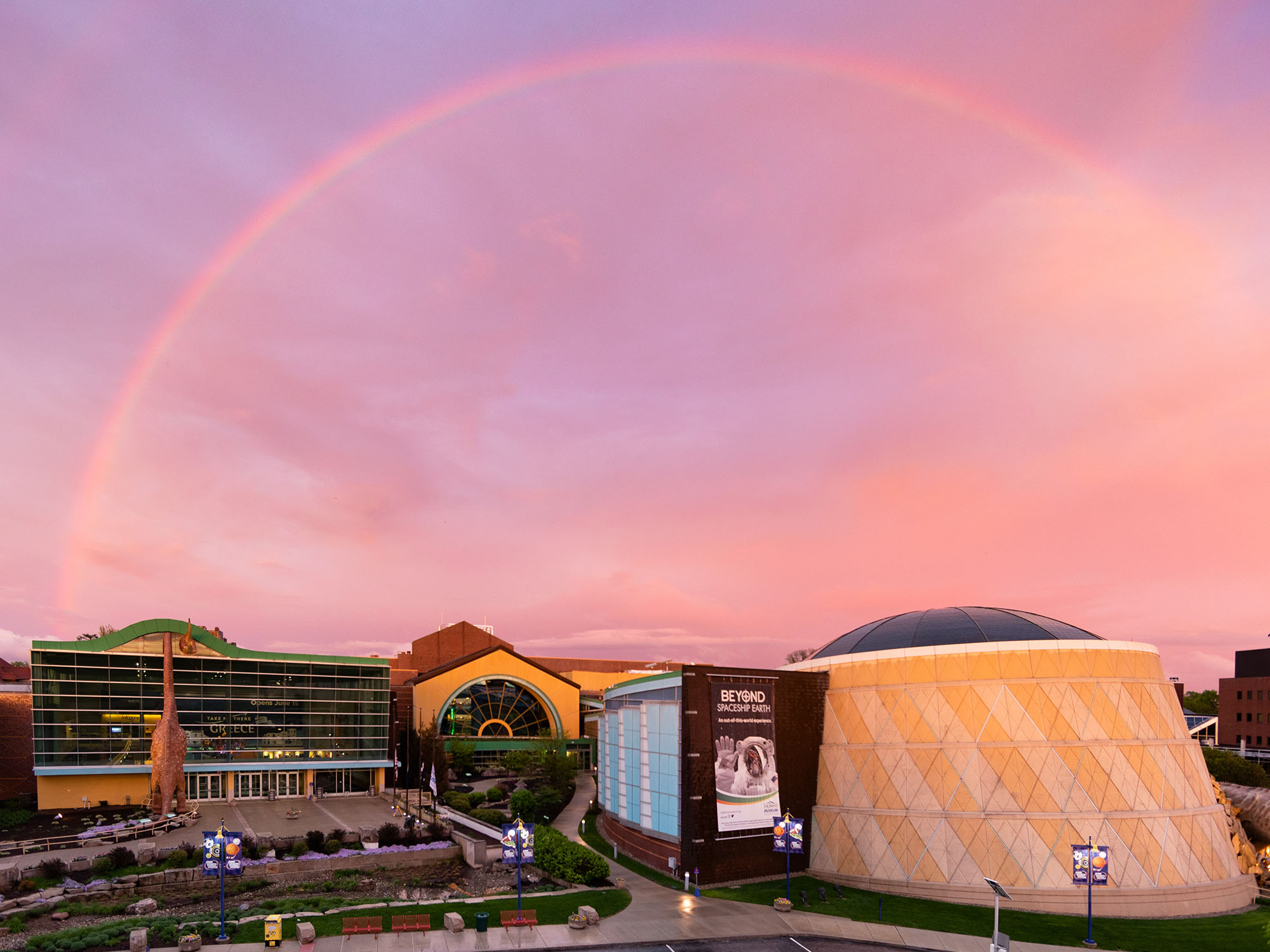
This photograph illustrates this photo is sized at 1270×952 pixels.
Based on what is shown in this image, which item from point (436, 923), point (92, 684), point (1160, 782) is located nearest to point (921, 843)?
point (1160, 782)

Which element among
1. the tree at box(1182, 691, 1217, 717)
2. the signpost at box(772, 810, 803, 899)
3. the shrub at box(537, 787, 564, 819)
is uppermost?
the signpost at box(772, 810, 803, 899)

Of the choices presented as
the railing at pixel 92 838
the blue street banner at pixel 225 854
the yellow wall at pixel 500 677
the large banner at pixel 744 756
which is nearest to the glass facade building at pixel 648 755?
the large banner at pixel 744 756

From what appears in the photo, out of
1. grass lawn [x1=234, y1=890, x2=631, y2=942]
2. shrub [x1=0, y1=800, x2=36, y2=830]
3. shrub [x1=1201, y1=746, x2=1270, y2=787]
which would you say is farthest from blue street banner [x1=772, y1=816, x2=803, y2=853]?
shrub [x1=1201, y1=746, x2=1270, y2=787]

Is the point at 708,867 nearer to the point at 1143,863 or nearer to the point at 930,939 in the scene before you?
the point at 930,939

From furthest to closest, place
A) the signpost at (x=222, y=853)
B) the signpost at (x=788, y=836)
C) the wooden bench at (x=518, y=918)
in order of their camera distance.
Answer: the signpost at (x=788, y=836) < the wooden bench at (x=518, y=918) < the signpost at (x=222, y=853)

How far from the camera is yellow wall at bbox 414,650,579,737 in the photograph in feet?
306

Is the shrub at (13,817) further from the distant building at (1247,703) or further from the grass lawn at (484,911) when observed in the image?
the distant building at (1247,703)

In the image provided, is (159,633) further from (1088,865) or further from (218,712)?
(1088,865)

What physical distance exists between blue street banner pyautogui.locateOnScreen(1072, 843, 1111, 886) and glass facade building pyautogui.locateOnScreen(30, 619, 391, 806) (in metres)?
64.0

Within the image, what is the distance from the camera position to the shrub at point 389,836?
53.2m

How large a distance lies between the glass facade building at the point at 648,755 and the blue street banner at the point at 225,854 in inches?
954

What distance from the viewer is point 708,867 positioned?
4816 centimetres

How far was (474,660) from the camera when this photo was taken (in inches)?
3797

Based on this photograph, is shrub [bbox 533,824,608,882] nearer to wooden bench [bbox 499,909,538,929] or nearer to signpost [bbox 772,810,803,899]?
wooden bench [bbox 499,909,538,929]
